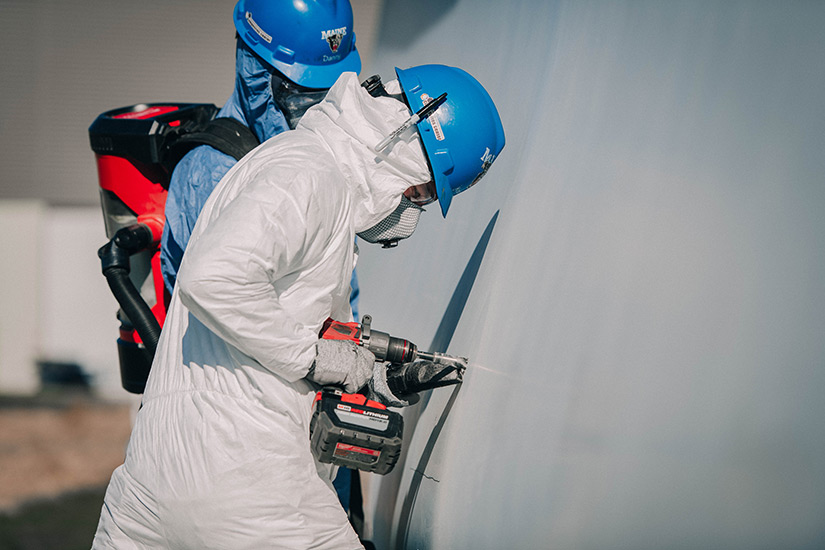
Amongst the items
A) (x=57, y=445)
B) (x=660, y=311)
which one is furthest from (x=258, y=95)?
(x=57, y=445)

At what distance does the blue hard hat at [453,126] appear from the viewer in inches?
57.2

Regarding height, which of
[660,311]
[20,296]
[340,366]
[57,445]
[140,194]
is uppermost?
[140,194]

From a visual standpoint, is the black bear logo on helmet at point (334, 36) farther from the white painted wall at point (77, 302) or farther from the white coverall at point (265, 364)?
the white painted wall at point (77, 302)

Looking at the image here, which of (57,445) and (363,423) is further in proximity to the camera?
(57,445)

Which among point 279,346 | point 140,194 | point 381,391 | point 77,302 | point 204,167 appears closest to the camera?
point 279,346

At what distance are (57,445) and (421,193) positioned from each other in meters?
4.18

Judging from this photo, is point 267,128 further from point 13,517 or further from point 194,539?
point 13,517

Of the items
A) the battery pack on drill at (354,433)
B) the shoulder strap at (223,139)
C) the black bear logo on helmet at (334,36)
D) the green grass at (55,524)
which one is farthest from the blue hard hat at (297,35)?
the green grass at (55,524)

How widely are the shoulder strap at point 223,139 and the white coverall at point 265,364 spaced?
63 centimetres

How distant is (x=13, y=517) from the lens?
3.73 meters

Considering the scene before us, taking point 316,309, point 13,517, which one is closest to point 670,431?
point 316,309

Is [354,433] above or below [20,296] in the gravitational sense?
above

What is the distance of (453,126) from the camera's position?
147 cm

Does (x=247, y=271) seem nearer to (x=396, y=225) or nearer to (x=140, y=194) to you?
(x=396, y=225)
